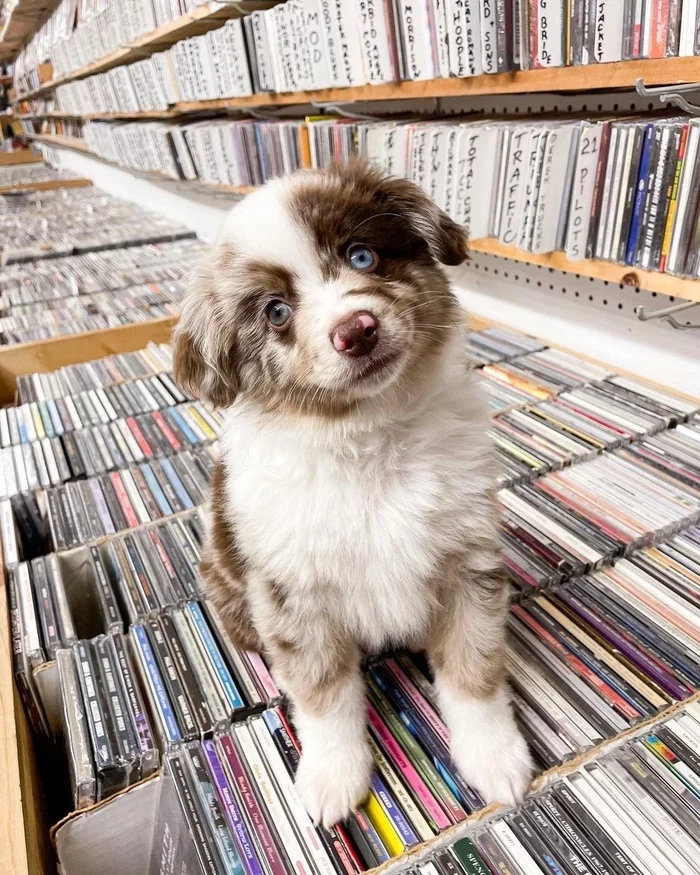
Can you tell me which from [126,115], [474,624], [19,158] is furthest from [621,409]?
[19,158]

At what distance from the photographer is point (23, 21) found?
23.1ft

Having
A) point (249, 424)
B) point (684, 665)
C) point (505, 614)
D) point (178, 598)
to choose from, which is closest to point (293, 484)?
point (249, 424)

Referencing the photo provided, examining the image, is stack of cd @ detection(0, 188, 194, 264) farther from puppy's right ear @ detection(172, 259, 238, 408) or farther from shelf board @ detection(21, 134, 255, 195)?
puppy's right ear @ detection(172, 259, 238, 408)

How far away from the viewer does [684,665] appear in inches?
40.1

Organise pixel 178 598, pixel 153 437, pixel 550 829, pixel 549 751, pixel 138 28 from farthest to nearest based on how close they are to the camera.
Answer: pixel 138 28 → pixel 153 437 → pixel 178 598 → pixel 549 751 → pixel 550 829

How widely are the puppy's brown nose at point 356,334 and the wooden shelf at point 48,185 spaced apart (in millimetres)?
6586

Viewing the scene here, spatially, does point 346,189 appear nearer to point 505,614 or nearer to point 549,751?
point 505,614

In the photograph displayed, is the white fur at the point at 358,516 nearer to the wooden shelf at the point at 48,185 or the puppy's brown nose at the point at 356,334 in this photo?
the puppy's brown nose at the point at 356,334

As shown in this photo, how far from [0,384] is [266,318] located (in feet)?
5.90

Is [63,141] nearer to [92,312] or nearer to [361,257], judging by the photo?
[92,312]

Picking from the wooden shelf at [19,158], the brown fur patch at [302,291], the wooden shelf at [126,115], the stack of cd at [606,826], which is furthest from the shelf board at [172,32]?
the wooden shelf at [19,158]

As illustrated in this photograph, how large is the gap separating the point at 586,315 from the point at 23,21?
7841 mm

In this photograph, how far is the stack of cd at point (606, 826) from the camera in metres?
0.79

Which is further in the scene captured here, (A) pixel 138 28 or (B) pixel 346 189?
(A) pixel 138 28
